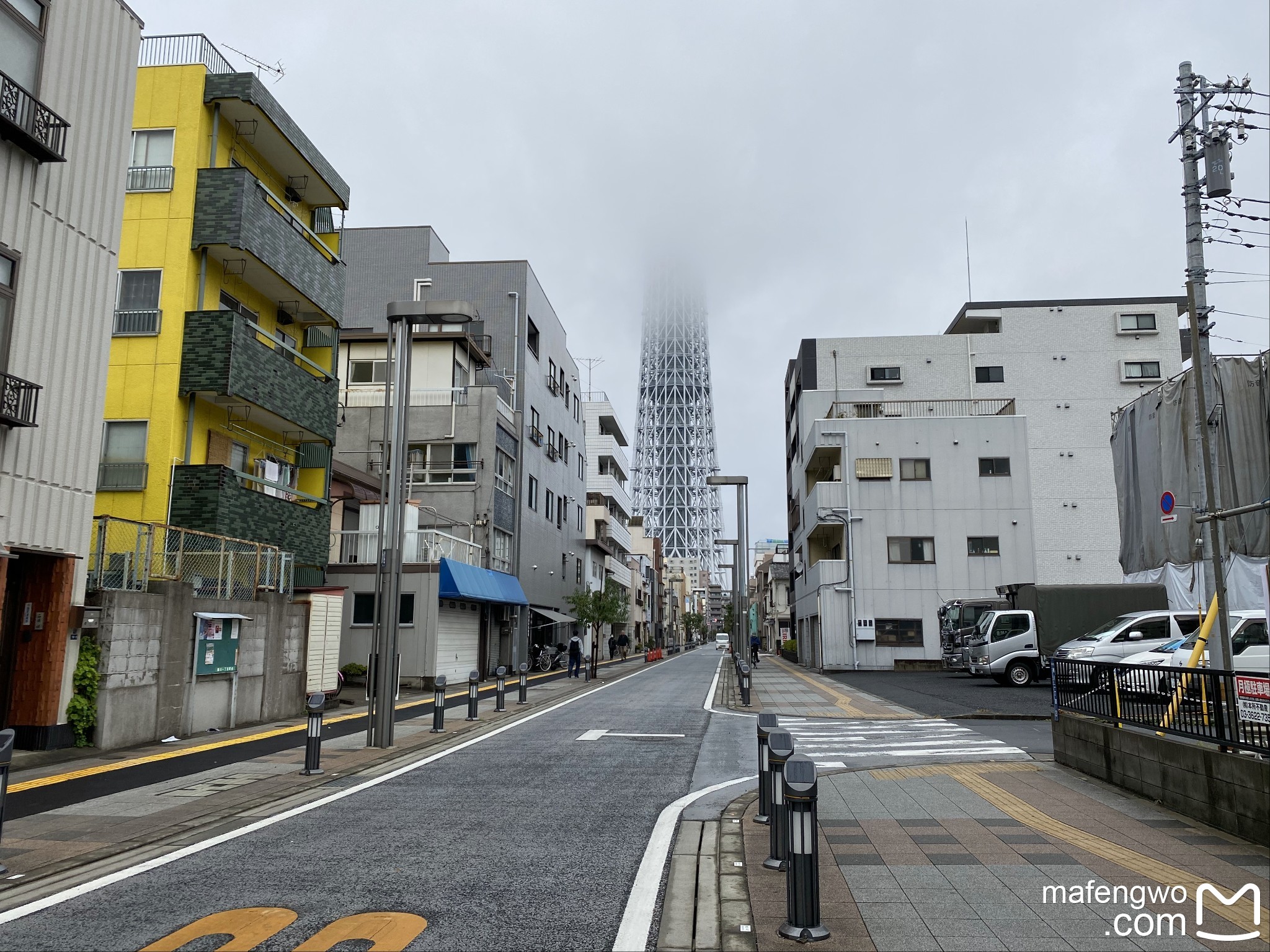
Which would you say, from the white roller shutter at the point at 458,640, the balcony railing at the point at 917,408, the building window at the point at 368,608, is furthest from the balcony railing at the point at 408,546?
the balcony railing at the point at 917,408

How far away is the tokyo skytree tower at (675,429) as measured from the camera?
178 meters

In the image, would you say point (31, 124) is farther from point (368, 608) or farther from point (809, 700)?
point (809, 700)

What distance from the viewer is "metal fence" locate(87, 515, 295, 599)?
13922 mm

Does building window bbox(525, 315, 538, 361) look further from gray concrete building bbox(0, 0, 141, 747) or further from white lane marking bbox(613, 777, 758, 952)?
white lane marking bbox(613, 777, 758, 952)

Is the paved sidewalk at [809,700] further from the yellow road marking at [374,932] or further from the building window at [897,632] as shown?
the yellow road marking at [374,932]

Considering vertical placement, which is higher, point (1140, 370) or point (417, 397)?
point (1140, 370)

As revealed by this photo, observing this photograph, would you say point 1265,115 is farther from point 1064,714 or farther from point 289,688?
point 289,688

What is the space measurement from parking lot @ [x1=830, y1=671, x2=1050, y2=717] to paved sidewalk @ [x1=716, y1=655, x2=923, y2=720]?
2.13 ft

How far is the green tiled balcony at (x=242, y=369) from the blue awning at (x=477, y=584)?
712 centimetres

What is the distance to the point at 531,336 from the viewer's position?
44.1 m

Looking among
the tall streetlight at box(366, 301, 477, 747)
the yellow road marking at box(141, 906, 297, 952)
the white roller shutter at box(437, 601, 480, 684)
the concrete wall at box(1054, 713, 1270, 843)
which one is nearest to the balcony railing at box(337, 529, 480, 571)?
the white roller shutter at box(437, 601, 480, 684)

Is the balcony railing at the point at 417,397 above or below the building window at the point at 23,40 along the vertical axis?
above

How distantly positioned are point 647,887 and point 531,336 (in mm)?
39514

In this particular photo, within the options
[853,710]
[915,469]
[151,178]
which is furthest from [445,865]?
[915,469]
